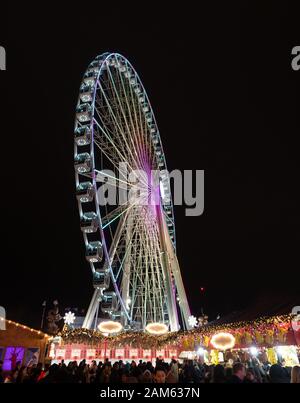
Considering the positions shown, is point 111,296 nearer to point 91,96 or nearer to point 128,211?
point 128,211

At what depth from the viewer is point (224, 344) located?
14.2 m

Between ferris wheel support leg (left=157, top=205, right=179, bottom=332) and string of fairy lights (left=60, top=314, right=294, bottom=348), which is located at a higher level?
ferris wheel support leg (left=157, top=205, right=179, bottom=332)

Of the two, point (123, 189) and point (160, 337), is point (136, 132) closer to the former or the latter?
point (123, 189)

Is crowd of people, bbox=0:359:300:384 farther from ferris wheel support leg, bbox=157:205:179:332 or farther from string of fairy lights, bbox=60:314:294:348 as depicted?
ferris wheel support leg, bbox=157:205:179:332

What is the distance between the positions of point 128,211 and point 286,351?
487 inches

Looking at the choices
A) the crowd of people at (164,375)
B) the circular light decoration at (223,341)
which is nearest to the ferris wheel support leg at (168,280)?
the circular light decoration at (223,341)

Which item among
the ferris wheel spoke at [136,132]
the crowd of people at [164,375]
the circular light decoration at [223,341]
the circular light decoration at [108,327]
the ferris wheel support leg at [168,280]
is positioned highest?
the ferris wheel spoke at [136,132]

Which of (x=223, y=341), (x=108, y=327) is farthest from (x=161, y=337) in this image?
(x=223, y=341)

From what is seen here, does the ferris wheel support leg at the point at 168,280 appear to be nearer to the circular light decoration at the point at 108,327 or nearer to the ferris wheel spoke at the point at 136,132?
the ferris wheel spoke at the point at 136,132

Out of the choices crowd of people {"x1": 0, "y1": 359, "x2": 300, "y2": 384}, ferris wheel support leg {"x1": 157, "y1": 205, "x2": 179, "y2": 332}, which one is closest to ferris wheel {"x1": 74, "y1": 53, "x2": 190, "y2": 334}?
ferris wheel support leg {"x1": 157, "y1": 205, "x2": 179, "y2": 332}

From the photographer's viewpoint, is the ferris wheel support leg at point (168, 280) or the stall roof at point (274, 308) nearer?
the stall roof at point (274, 308)
